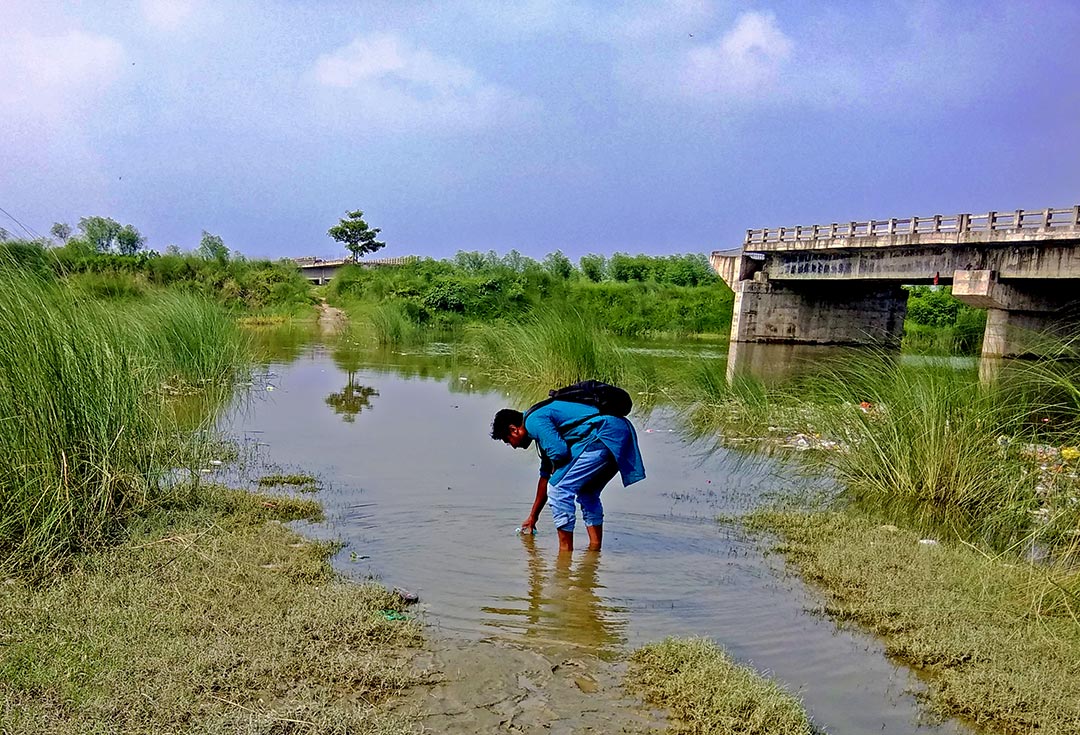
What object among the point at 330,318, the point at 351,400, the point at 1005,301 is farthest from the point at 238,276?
the point at 1005,301

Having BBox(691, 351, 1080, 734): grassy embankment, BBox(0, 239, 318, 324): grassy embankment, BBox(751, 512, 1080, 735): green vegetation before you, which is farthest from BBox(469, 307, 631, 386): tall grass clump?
BBox(0, 239, 318, 324): grassy embankment

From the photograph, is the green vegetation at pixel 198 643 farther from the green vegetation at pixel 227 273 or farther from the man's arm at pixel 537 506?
the green vegetation at pixel 227 273

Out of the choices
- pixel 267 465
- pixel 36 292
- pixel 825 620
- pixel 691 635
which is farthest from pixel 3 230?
pixel 825 620

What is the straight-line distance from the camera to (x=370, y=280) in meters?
44.3

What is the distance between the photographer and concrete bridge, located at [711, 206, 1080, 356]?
81.4 feet

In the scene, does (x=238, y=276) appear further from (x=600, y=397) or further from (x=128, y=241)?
(x=600, y=397)

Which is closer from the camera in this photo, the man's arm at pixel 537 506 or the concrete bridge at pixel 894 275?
the man's arm at pixel 537 506

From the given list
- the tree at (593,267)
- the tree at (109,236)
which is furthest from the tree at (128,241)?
the tree at (593,267)

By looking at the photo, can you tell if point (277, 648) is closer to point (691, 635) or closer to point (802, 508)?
point (691, 635)

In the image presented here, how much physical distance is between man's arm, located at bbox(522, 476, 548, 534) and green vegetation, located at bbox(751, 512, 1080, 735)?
176 cm

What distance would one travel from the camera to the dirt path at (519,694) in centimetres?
342

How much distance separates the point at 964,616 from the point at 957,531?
2250 mm

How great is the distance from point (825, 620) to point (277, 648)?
2945 mm

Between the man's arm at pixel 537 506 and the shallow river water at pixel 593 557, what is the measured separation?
0.10m
